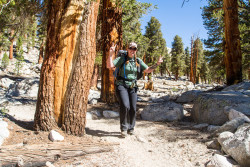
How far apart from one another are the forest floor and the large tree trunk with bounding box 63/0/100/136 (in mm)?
245

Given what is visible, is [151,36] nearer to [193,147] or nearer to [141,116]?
[141,116]

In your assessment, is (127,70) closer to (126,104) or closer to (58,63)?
(126,104)

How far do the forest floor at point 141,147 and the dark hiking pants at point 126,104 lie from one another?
0.29 metres

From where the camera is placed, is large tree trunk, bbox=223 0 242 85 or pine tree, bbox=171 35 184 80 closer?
large tree trunk, bbox=223 0 242 85

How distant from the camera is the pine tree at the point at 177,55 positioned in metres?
40.0

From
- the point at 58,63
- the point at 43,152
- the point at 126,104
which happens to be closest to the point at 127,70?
the point at 126,104

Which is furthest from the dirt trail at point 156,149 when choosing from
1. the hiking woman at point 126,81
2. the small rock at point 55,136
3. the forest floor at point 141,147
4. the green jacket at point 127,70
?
the green jacket at point 127,70

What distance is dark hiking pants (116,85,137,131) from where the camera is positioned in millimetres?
3768

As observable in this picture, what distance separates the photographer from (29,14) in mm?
5613

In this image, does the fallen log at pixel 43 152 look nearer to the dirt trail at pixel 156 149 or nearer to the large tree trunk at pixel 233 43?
the dirt trail at pixel 156 149

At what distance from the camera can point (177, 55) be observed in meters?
40.1

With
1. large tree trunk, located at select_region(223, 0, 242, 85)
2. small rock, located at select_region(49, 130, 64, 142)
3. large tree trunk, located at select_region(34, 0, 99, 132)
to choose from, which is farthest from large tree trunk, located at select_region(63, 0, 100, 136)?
large tree trunk, located at select_region(223, 0, 242, 85)

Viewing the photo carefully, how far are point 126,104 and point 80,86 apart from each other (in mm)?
974

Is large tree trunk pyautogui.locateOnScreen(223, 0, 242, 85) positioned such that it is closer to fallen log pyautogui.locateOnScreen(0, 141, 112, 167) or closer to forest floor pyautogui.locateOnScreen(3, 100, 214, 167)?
forest floor pyautogui.locateOnScreen(3, 100, 214, 167)
